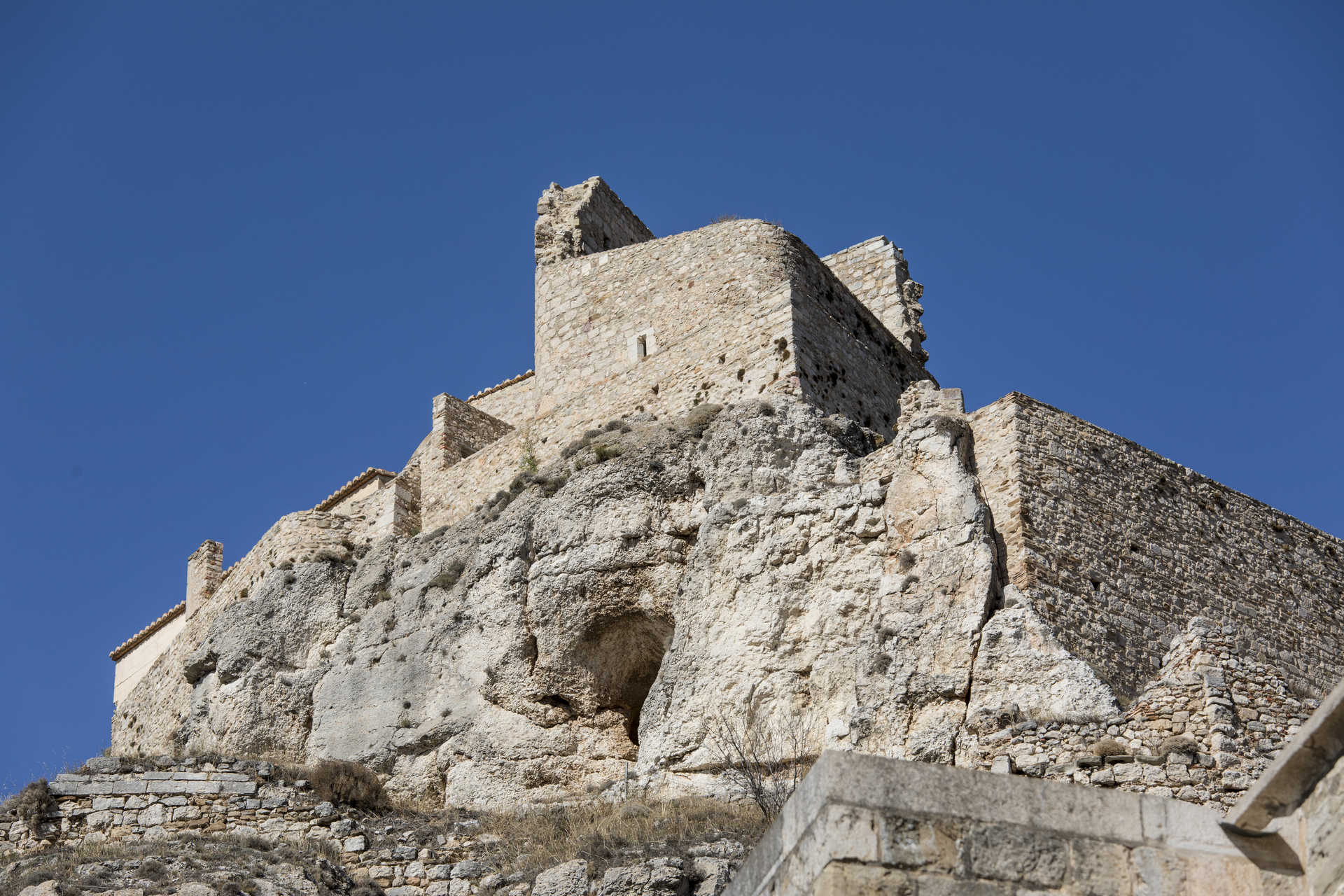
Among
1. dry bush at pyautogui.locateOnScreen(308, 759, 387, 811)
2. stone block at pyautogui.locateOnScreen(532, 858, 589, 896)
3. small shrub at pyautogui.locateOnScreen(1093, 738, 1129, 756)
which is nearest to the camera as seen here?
small shrub at pyautogui.locateOnScreen(1093, 738, 1129, 756)

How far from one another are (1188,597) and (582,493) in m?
8.09

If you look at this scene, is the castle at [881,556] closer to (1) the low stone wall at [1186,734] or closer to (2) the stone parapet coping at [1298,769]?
(1) the low stone wall at [1186,734]

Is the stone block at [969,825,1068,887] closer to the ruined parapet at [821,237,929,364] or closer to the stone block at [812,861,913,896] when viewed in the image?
the stone block at [812,861,913,896]

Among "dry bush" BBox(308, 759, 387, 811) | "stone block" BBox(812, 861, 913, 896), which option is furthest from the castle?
"stone block" BBox(812, 861, 913, 896)

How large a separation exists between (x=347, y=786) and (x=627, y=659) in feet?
13.2

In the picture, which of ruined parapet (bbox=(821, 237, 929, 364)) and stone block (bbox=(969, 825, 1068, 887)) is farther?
ruined parapet (bbox=(821, 237, 929, 364))

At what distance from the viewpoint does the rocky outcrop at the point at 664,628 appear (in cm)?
1595

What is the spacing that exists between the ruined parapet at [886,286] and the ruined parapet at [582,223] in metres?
4.41

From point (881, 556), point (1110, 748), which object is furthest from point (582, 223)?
point (1110, 748)

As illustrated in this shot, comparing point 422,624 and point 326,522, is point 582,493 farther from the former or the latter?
point 326,522

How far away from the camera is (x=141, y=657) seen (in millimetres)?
34375

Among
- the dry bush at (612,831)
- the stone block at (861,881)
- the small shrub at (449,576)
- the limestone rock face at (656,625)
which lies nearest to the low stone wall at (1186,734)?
the limestone rock face at (656,625)

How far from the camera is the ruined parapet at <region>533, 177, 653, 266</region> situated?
26906 millimetres

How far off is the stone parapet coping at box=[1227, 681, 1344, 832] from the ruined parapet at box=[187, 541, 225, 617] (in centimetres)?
2780
